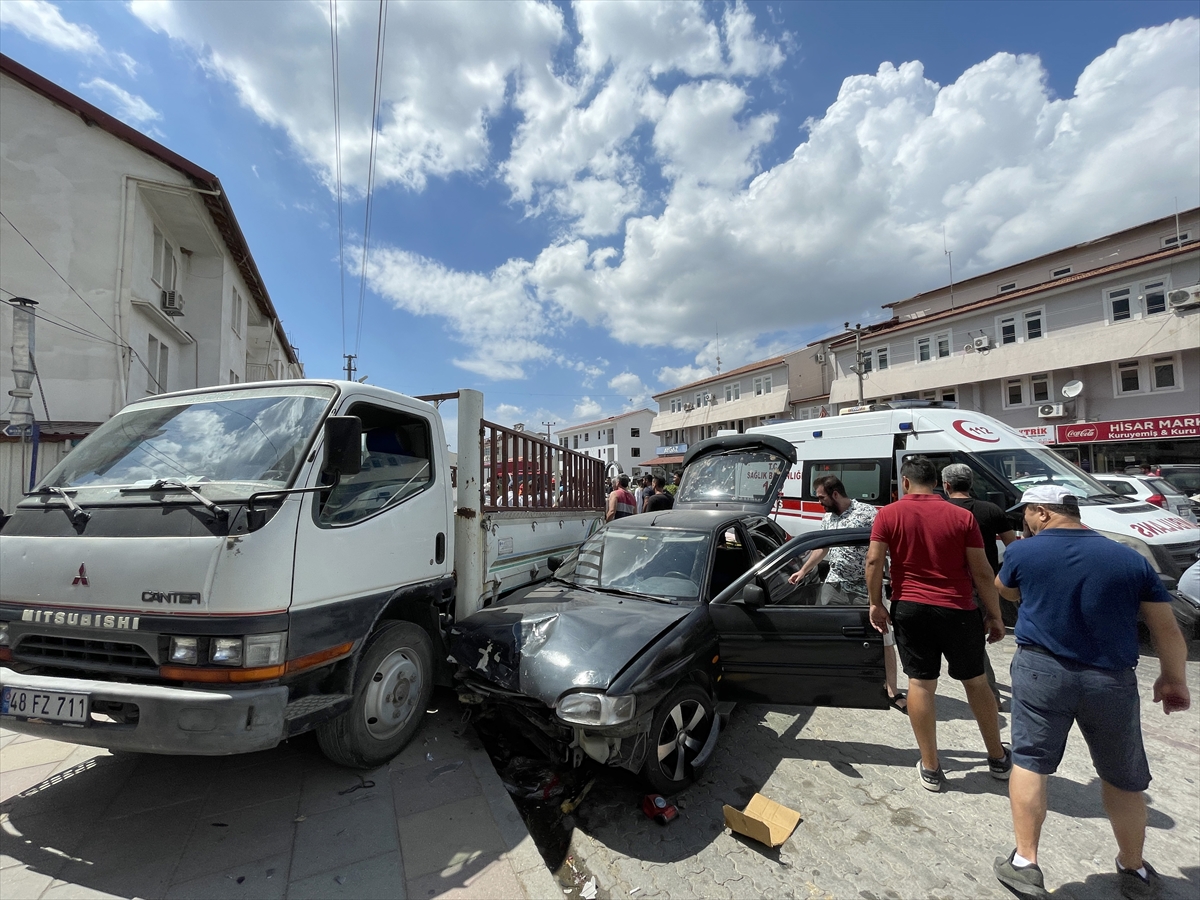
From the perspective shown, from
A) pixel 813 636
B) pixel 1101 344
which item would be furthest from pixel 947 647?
pixel 1101 344

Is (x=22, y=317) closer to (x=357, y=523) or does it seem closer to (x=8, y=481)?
(x=8, y=481)

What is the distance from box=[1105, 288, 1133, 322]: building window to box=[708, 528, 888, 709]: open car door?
24.3m

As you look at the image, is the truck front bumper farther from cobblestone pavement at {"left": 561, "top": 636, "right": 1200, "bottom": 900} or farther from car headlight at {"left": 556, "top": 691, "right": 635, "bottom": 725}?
cobblestone pavement at {"left": 561, "top": 636, "right": 1200, "bottom": 900}

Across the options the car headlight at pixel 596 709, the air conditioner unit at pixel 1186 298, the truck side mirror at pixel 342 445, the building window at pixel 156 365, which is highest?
the air conditioner unit at pixel 1186 298

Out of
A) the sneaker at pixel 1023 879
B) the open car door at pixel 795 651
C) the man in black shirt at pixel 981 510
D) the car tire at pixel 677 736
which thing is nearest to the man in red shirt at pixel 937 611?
the open car door at pixel 795 651

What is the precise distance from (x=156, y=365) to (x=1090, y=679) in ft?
58.5

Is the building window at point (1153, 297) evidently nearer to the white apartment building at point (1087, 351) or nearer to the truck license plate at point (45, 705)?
the white apartment building at point (1087, 351)

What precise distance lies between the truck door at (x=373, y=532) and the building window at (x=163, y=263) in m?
13.8

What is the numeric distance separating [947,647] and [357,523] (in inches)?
143

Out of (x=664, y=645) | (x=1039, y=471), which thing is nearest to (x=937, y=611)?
(x=664, y=645)

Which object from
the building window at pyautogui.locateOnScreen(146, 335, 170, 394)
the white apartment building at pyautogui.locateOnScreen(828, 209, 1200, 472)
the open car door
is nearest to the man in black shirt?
the open car door

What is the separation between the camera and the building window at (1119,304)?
19438 millimetres

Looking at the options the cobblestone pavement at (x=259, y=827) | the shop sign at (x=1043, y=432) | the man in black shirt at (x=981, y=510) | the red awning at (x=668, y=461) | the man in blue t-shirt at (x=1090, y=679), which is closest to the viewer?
the man in blue t-shirt at (x=1090, y=679)

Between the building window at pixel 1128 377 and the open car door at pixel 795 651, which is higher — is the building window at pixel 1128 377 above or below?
above
